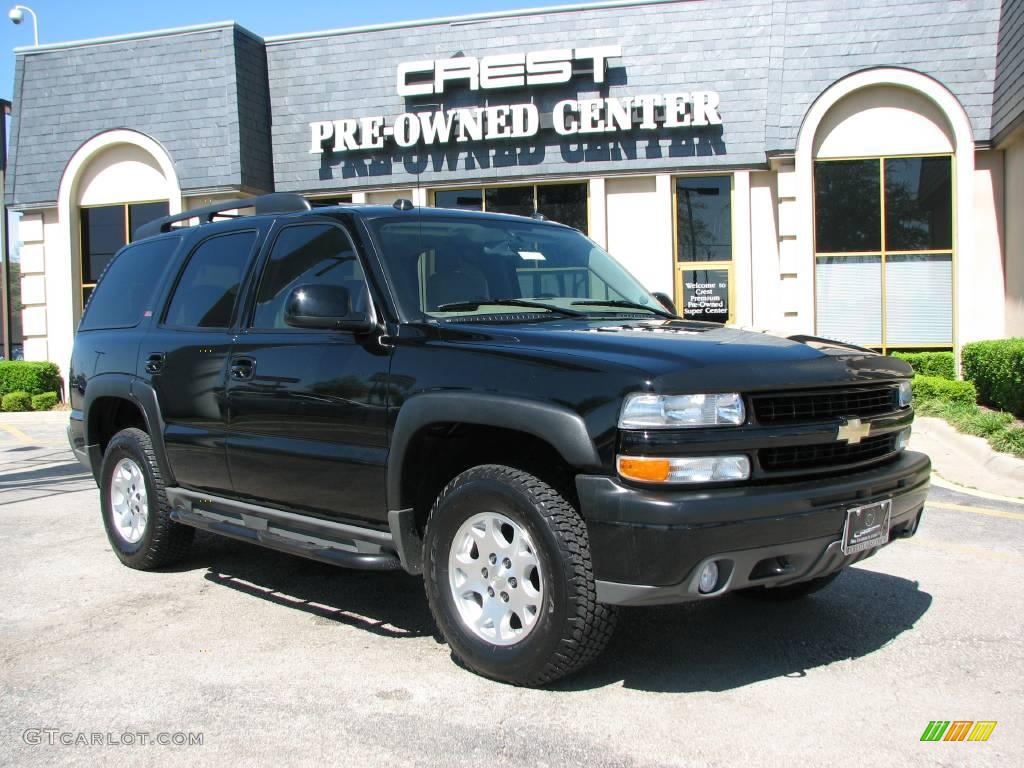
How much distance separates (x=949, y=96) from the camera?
15461mm

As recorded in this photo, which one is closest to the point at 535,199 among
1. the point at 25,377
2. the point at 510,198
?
the point at 510,198

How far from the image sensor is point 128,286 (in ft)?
20.7

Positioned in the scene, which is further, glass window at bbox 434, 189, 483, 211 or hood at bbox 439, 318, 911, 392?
glass window at bbox 434, 189, 483, 211

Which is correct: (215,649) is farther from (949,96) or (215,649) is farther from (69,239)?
(69,239)

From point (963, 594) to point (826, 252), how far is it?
11876 mm

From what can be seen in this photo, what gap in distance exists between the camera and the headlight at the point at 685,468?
338cm

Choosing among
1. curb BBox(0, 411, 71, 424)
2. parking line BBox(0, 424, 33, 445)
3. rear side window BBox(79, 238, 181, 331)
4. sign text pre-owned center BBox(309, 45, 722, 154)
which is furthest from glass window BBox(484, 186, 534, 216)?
rear side window BBox(79, 238, 181, 331)

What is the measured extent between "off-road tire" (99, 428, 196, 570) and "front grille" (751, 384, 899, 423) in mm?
3658

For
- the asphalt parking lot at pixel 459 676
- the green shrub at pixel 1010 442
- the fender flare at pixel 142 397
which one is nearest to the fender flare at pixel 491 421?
the asphalt parking lot at pixel 459 676

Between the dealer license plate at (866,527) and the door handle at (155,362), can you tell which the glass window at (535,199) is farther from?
the dealer license plate at (866,527)

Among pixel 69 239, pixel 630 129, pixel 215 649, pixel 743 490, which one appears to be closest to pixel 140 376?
Result: pixel 215 649

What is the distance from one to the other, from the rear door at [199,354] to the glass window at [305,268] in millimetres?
232

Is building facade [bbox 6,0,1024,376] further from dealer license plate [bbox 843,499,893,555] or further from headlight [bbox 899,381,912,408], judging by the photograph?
dealer license plate [bbox 843,499,893,555]

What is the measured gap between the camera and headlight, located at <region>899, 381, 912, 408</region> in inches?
170
